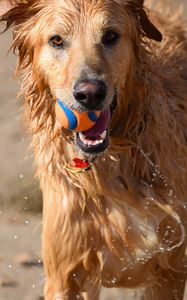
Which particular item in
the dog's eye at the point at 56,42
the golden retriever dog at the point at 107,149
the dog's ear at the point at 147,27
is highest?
the dog's ear at the point at 147,27

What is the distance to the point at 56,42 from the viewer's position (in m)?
5.35

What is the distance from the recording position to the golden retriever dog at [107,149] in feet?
17.5

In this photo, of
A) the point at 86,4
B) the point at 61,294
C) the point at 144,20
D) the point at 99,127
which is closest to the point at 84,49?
the point at 86,4

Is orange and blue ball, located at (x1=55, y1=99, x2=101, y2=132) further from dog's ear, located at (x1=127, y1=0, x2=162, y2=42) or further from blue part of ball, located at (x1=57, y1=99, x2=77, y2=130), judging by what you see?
dog's ear, located at (x1=127, y1=0, x2=162, y2=42)

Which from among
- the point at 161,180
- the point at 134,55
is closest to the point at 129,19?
the point at 134,55

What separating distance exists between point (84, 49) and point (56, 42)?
19 centimetres

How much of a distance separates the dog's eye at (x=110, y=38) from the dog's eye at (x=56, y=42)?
0.23 meters

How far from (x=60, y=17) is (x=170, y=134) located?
984 millimetres

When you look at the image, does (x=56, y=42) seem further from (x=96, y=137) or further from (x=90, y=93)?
(x=96, y=137)

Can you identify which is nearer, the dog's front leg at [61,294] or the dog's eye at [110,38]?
the dog's eye at [110,38]

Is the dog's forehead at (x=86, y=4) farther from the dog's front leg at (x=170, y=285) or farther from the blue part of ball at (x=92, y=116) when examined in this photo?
the dog's front leg at (x=170, y=285)

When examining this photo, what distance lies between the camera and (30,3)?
555 centimetres

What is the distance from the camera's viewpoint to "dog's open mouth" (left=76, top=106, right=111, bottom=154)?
5258 millimetres

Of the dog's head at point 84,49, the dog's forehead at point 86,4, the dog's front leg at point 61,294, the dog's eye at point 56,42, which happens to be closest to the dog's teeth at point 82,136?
the dog's head at point 84,49
